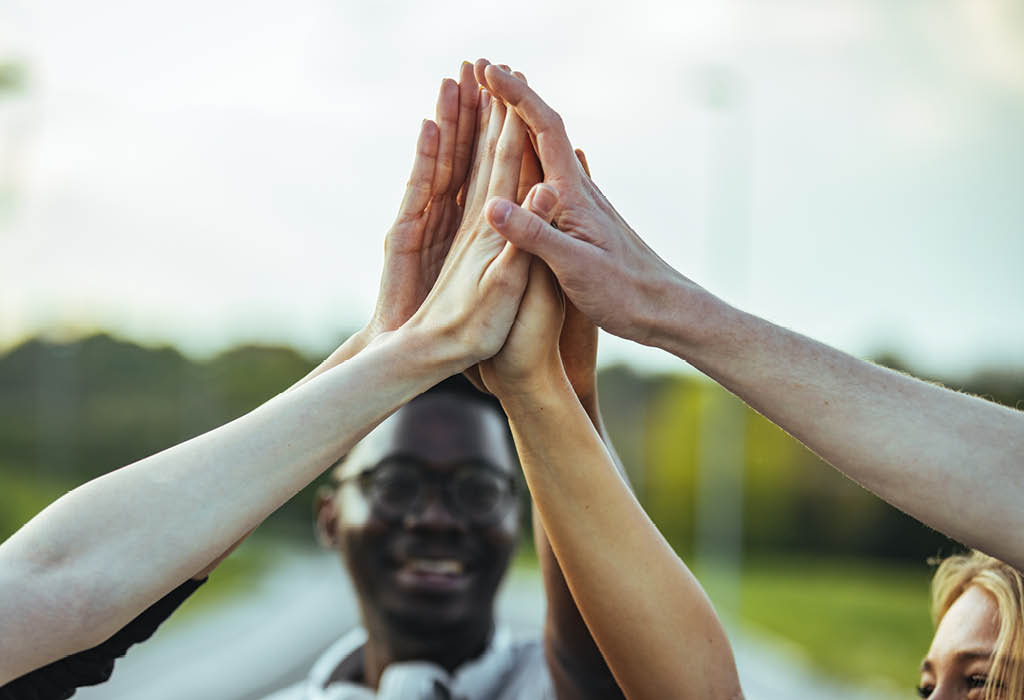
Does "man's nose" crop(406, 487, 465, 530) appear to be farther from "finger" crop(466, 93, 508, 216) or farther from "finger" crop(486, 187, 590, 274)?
"finger" crop(486, 187, 590, 274)

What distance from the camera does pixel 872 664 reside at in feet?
50.1

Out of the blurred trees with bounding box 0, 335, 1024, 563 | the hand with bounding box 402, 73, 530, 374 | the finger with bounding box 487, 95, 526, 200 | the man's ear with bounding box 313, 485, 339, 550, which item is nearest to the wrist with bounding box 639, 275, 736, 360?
the hand with bounding box 402, 73, 530, 374

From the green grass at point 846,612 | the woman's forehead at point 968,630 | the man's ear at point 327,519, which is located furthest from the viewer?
the green grass at point 846,612

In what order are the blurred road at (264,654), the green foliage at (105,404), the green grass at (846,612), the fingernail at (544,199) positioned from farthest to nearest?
the green foliage at (105,404), the green grass at (846,612), the blurred road at (264,654), the fingernail at (544,199)

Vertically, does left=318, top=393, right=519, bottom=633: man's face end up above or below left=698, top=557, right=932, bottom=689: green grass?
above

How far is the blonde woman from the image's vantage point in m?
2.03

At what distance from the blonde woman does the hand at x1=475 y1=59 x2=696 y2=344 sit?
2.83ft

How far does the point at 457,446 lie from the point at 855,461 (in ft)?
4.77

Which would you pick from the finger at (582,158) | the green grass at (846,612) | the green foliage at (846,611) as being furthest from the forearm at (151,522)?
the green grass at (846,612)

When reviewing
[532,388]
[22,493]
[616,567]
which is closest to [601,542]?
[616,567]

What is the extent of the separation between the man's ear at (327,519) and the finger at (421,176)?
120 cm

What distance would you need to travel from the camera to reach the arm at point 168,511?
4.99ft

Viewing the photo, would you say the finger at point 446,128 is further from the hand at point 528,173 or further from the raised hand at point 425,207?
the hand at point 528,173

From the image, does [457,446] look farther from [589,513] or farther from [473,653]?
[589,513]
